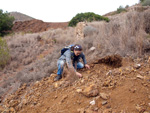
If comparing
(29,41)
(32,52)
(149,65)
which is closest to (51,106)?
(149,65)

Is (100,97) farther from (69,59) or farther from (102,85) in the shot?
(69,59)

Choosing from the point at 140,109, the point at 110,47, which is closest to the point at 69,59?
the point at 110,47

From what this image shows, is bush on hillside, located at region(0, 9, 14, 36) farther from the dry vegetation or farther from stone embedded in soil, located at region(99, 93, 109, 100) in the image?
stone embedded in soil, located at region(99, 93, 109, 100)

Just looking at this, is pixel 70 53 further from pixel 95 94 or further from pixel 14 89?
pixel 14 89

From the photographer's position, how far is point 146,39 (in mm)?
3637

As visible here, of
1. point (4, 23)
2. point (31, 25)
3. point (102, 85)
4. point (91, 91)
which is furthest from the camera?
point (31, 25)

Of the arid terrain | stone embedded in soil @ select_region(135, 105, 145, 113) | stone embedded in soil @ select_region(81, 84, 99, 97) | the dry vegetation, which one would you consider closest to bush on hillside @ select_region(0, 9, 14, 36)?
the dry vegetation

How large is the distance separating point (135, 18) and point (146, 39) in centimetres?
156

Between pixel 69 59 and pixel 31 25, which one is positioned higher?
pixel 31 25

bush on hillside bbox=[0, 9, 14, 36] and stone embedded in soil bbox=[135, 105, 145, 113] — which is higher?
bush on hillside bbox=[0, 9, 14, 36]

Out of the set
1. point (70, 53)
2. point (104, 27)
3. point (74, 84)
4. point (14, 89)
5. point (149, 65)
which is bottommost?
point (14, 89)

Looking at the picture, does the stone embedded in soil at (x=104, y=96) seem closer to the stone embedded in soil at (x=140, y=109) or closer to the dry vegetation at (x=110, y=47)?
the stone embedded in soil at (x=140, y=109)

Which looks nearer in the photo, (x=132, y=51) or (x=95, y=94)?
(x=95, y=94)

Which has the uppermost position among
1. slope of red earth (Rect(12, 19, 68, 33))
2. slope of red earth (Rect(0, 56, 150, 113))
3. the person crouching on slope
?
slope of red earth (Rect(12, 19, 68, 33))
